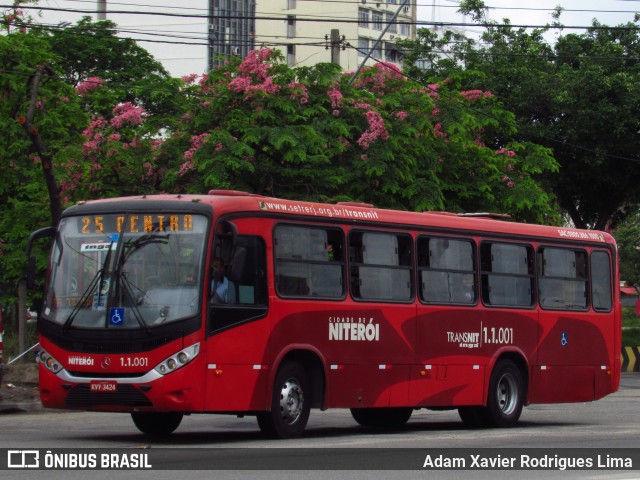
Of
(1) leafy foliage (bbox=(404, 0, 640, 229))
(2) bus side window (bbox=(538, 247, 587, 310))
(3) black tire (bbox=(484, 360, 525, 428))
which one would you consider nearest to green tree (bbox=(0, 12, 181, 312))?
(3) black tire (bbox=(484, 360, 525, 428))

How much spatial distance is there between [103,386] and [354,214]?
4142 mm

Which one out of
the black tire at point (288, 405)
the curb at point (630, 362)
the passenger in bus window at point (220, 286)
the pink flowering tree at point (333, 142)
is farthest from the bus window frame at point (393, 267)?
the curb at point (630, 362)

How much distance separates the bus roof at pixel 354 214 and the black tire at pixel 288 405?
188 cm

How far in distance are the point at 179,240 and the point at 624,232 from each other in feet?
218

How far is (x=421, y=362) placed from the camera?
17266 mm

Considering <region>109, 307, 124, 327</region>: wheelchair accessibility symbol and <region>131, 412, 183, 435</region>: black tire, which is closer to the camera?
<region>109, 307, 124, 327</region>: wheelchair accessibility symbol

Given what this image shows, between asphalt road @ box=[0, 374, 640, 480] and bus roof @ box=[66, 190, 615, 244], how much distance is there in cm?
269

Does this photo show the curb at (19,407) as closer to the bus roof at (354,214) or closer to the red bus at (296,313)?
the red bus at (296,313)

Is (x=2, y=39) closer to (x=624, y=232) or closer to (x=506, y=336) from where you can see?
(x=506, y=336)

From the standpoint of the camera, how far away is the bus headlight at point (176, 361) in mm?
13898

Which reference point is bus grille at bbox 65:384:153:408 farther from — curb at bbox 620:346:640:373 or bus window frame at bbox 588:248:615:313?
curb at bbox 620:346:640:373

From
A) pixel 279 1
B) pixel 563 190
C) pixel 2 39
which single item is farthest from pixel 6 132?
pixel 279 1

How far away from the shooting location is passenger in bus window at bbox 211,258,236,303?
1422 centimetres

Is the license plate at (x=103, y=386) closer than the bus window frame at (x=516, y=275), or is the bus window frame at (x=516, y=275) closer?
the license plate at (x=103, y=386)
